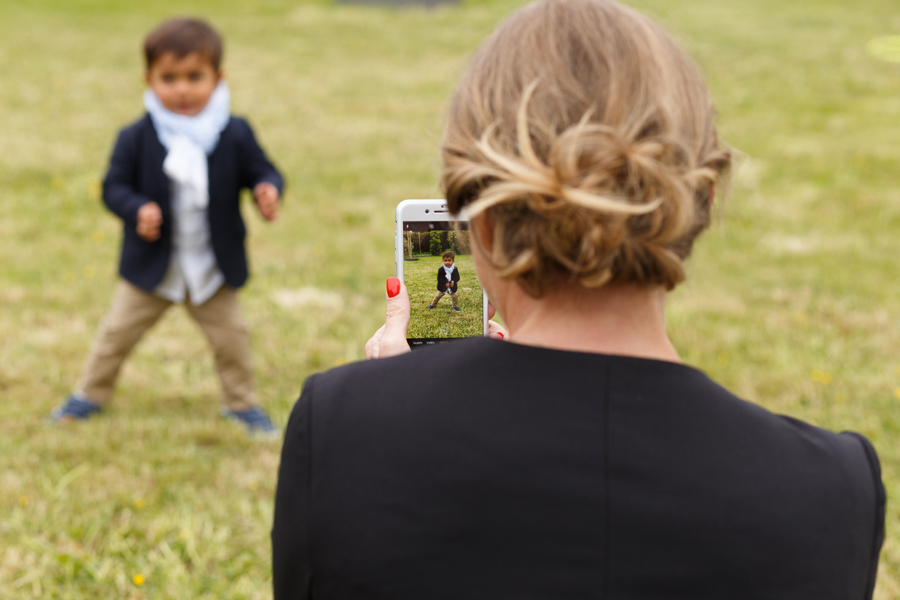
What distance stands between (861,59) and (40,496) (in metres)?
13.1

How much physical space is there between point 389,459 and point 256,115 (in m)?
9.64

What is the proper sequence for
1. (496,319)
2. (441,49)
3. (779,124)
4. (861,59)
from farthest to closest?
(441,49), (861,59), (779,124), (496,319)

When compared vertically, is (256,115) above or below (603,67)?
below

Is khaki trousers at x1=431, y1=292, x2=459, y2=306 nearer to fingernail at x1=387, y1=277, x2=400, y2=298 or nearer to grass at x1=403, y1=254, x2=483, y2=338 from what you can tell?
grass at x1=403, y1=254, x2=483, y2=338

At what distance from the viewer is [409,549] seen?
1.03 meters

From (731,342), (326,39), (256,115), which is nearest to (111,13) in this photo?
(326,39)

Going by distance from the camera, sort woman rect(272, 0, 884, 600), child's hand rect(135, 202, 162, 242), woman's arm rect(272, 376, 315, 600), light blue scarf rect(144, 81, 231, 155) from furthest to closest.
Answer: light blue scarf rect(144, 81, 231, 155), child's hand rect(135, 202, 162, 242), woman's arm rect(272, 376, 315, 600), woman rect(272, 0, 884, 600)

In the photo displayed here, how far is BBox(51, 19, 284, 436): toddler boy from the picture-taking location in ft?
11.7

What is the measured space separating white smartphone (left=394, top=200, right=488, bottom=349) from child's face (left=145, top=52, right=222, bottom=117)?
7.50 ft

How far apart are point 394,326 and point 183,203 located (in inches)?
96.6

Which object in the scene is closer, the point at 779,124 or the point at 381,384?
the point at 381,384

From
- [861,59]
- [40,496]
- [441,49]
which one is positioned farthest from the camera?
[441,49]

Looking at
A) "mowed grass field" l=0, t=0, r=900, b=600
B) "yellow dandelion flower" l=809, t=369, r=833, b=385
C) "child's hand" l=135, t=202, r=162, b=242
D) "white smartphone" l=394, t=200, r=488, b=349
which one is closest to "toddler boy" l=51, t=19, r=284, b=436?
"child's hand" l=135, t=202, r=162, b=242

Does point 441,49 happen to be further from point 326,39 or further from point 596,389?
point 596,389
